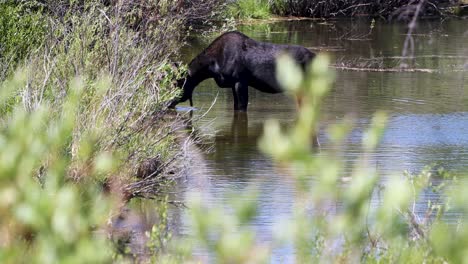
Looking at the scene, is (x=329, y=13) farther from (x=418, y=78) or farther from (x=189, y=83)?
(x=189, y=83)

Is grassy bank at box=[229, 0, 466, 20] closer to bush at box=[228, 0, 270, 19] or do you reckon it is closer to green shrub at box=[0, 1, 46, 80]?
bush at box=[228, 0, 270, 19]

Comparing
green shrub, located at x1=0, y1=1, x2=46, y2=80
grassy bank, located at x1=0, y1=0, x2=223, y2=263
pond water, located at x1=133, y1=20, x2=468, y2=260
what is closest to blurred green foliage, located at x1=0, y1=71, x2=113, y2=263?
grassy bank, located at x1=0, y1=0, x2=223, y2=263

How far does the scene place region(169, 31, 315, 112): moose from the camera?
1619 centimetres

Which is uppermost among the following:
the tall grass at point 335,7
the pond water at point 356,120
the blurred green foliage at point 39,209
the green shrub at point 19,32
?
the blurred green foliage at point 39,209

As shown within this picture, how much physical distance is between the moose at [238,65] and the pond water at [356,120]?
14.9 inches

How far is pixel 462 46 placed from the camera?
78.2ft

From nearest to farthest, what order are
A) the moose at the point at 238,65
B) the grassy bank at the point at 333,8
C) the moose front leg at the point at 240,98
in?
the moose front leg at the point at 240,98
the moose at the point at 238,65
the grassy bank at the point at 333,8

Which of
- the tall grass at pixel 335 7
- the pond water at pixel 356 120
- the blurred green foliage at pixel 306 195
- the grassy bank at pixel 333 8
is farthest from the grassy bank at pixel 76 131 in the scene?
the tall grass at pixel 335 7

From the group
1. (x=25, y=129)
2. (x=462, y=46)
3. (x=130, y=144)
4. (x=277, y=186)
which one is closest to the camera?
(x=25, y=129)

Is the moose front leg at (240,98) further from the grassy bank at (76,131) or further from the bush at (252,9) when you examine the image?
the bush at (252,9)

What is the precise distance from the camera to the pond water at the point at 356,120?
11227 mm

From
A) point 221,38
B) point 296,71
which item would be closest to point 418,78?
point 221,38

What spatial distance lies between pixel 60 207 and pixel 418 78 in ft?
52.3

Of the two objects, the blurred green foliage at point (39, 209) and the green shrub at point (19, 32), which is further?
the green shrub at point (19, 32)
